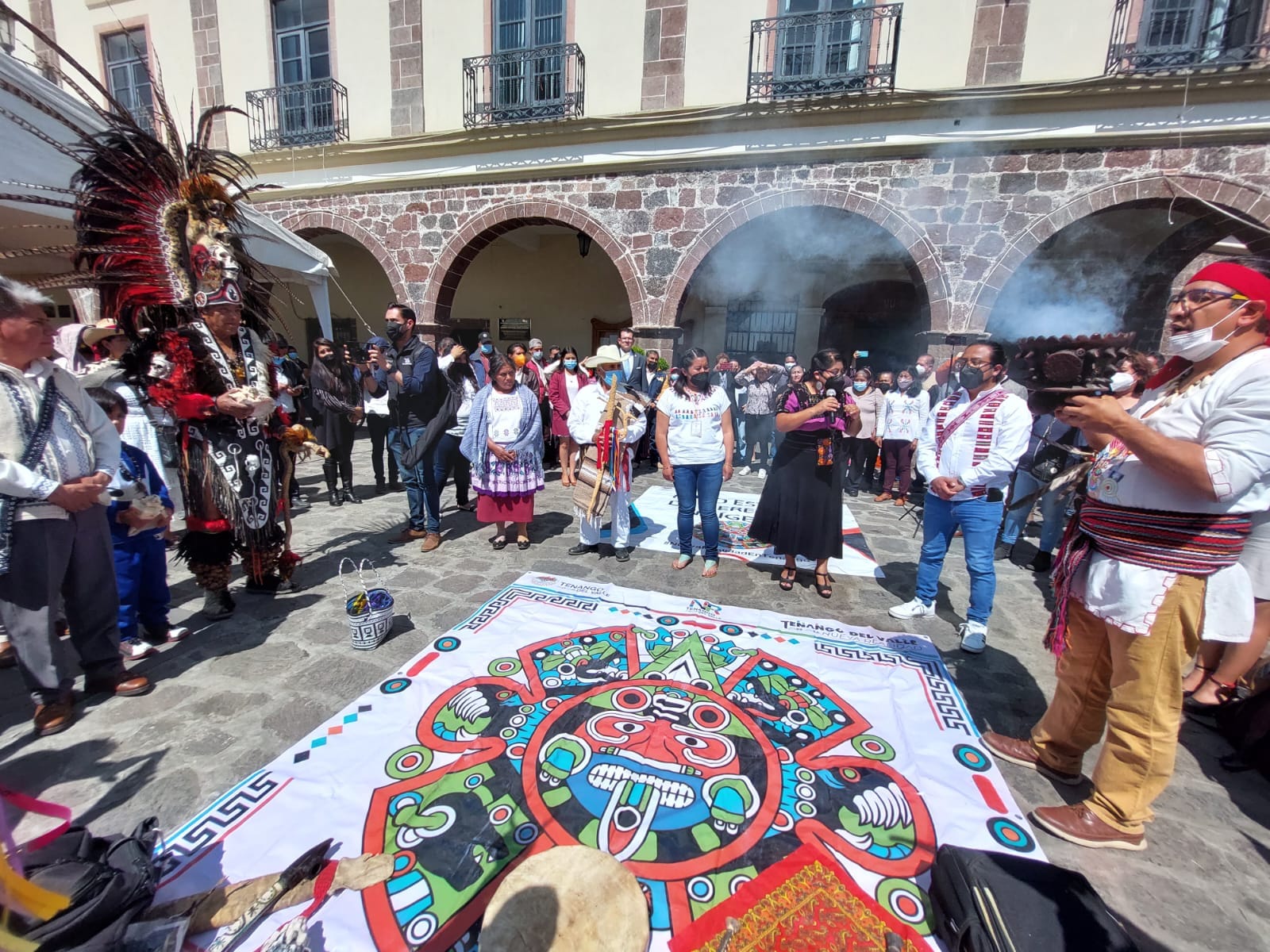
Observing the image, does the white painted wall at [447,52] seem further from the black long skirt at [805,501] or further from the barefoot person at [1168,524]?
the barefoot person at [1168,524]

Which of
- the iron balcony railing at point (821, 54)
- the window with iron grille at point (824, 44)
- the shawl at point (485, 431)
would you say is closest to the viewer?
the shawl at point (485, 431)

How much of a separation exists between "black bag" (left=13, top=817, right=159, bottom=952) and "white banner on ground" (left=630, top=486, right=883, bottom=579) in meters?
3.90

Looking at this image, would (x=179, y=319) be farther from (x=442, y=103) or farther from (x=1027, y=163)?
(x=1027, y=163)

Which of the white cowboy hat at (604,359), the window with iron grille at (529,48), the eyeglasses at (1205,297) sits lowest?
the white cowboy hat at (604,359)

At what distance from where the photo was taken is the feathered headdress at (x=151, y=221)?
2.94 m

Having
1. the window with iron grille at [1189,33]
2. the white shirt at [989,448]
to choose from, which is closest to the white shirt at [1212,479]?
the white shirt at [989,448]

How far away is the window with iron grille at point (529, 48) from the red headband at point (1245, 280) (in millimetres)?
9586

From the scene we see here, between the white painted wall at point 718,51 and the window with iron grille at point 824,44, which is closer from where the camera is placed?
the window with iron grille at point 824,44

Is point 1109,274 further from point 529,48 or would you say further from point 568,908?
point 568,908

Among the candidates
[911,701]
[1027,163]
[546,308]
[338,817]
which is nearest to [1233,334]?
[911,701]

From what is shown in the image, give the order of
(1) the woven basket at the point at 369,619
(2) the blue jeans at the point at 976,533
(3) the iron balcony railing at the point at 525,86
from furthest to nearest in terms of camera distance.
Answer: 1. (3) the iron balcony railing at the point at 525,86
2. (2) the blue jeans at the point at 976,533
3. (1) the woven basket at the point at 369,619

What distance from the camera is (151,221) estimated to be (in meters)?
3.04

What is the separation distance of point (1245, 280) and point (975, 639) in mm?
2327

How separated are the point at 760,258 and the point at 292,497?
31.0 ft
